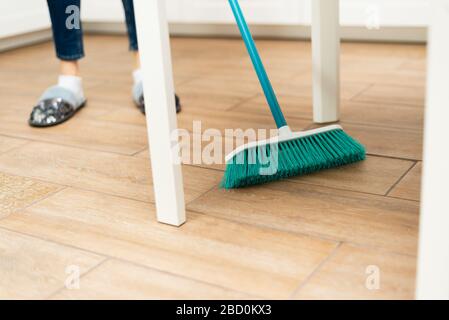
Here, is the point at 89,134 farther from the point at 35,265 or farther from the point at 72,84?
the point at 35,265

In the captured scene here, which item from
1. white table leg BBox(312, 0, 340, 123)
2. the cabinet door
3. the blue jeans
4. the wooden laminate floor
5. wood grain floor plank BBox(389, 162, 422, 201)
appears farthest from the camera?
the cabinet door

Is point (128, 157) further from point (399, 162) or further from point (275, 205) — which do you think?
point (399, 162)

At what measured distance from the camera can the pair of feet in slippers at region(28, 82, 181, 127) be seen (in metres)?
1.35

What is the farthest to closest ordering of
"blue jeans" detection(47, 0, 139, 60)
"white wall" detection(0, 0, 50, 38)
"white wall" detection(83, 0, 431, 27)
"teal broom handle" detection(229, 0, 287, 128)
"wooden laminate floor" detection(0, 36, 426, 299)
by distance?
"white wall" detection(0, 0, 50, 38), "white wall" detection(83, 0, 431, 27), "blue jeans" detection(47, 0, 139, 60), "teal broom handle" detection(229, 0, 287, 128), "wooden laminate floor" detection(0, 36, 426, 299)

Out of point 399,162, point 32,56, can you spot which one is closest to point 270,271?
point 399,162

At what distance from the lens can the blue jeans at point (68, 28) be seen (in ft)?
4.42

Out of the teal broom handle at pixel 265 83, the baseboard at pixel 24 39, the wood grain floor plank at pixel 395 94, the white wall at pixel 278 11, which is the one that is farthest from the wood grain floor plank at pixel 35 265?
the baseboard at pixel 24 39

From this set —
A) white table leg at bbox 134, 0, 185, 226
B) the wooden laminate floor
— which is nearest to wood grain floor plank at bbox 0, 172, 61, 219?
the wooden laminate floor

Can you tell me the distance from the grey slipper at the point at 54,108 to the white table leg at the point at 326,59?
1.81ft

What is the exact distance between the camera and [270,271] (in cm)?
72

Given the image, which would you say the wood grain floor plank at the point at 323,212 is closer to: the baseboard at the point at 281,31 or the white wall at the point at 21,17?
the baseboard at the point at 281,31

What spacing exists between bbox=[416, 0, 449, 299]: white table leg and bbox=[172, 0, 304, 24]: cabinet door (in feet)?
4.83

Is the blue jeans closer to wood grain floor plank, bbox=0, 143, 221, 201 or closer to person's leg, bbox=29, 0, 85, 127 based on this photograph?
person's leg, bbox=29, 0, 85, 127

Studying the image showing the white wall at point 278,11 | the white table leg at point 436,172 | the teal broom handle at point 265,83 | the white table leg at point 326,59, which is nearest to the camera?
the white table leg at point 436,172
